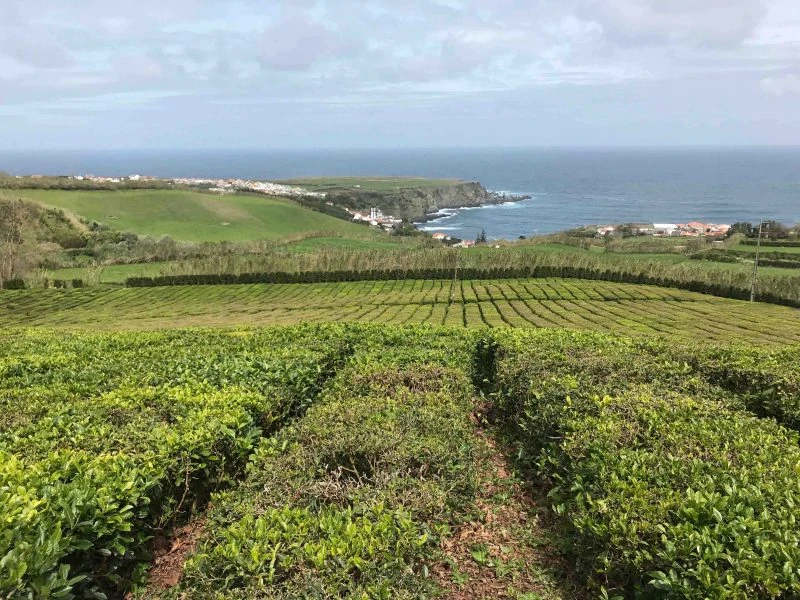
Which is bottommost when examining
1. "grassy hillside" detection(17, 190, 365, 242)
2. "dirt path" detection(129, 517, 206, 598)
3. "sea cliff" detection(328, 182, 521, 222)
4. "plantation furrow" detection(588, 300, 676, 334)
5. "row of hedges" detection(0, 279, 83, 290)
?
"row of hedges" detection(0, 279, 83, 290)

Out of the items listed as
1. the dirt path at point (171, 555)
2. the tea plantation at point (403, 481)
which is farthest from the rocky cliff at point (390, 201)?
the dirt path at point (171, 555)

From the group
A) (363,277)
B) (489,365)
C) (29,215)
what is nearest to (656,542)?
(489,365)

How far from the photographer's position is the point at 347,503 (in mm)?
4977

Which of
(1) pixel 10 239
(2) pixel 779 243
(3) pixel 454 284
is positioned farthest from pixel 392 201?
(3) pixel 454 284

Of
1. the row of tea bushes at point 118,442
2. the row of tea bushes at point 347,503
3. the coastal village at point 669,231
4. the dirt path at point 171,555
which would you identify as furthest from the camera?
the coastal village at point 669,231

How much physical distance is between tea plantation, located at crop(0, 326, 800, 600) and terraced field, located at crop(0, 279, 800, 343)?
70.9 ft

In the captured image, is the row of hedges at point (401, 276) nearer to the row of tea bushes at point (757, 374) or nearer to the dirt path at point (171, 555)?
the row of tea bushes at point (757, 374)

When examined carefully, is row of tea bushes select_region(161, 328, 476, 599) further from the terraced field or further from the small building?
the small building

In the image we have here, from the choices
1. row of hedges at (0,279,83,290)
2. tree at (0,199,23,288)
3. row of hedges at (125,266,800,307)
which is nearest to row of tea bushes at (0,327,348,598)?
row of hedges at (125,266,800,307)

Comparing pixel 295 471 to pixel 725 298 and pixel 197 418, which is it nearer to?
pixel 197 418

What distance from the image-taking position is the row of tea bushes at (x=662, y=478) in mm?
3818

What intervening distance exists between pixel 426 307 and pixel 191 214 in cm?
7977

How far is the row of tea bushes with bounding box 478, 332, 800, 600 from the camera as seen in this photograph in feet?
12.5

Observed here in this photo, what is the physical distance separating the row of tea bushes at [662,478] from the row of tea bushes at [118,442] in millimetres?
3839
